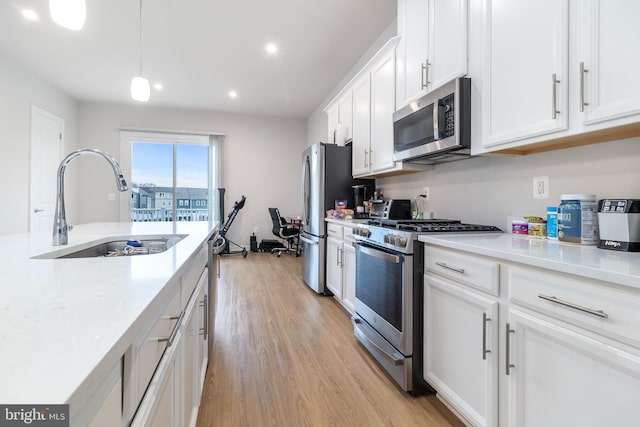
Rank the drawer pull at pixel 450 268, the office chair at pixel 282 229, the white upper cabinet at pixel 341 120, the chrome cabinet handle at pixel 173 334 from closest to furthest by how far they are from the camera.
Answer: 1. the chrome cabinet handle at pixel 173 334
2. the drawer pull at pixel 450 268
3. the white upper cabinet at pixel 341 120
4. the office chair at pixel 282 229

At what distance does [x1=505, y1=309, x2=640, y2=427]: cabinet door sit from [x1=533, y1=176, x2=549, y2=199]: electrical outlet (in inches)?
32.5

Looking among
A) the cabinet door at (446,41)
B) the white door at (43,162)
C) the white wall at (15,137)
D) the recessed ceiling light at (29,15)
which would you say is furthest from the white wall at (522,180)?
the white door at (43,162)

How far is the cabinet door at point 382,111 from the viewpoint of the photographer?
2.61 metres

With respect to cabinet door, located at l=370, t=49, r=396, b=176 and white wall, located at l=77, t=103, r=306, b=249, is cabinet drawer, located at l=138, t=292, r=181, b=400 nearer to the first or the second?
cabinet door, located at l=370, t=49, r=396, b=176

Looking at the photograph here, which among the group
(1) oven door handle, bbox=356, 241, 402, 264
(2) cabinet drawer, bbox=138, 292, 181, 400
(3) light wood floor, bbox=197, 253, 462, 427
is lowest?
(3) light wood floor, bbox=197, 253, 462, 427

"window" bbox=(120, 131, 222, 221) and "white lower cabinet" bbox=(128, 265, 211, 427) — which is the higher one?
"window" bbox=(120, 131, 222, 221)

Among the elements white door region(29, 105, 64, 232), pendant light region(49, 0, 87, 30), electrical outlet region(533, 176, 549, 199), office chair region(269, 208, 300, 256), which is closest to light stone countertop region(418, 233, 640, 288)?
electrical outlet region(533, 176, 549, 199)

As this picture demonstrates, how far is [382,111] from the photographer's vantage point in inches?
109

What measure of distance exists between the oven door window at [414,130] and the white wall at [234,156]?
4433 mm

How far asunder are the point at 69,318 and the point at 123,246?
1.35 metres

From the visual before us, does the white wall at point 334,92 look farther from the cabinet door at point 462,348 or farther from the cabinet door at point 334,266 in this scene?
the cabinet door at point 462,348

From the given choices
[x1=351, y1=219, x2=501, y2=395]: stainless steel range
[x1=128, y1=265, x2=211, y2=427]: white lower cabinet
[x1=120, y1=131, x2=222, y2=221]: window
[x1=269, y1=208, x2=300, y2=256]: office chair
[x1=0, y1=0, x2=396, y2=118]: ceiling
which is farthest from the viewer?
[x1=120, y1=131, x2=222, y2=221]: window

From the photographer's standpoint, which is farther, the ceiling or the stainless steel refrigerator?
the stainless steel refrigerator

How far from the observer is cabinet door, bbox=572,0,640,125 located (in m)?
1.08
